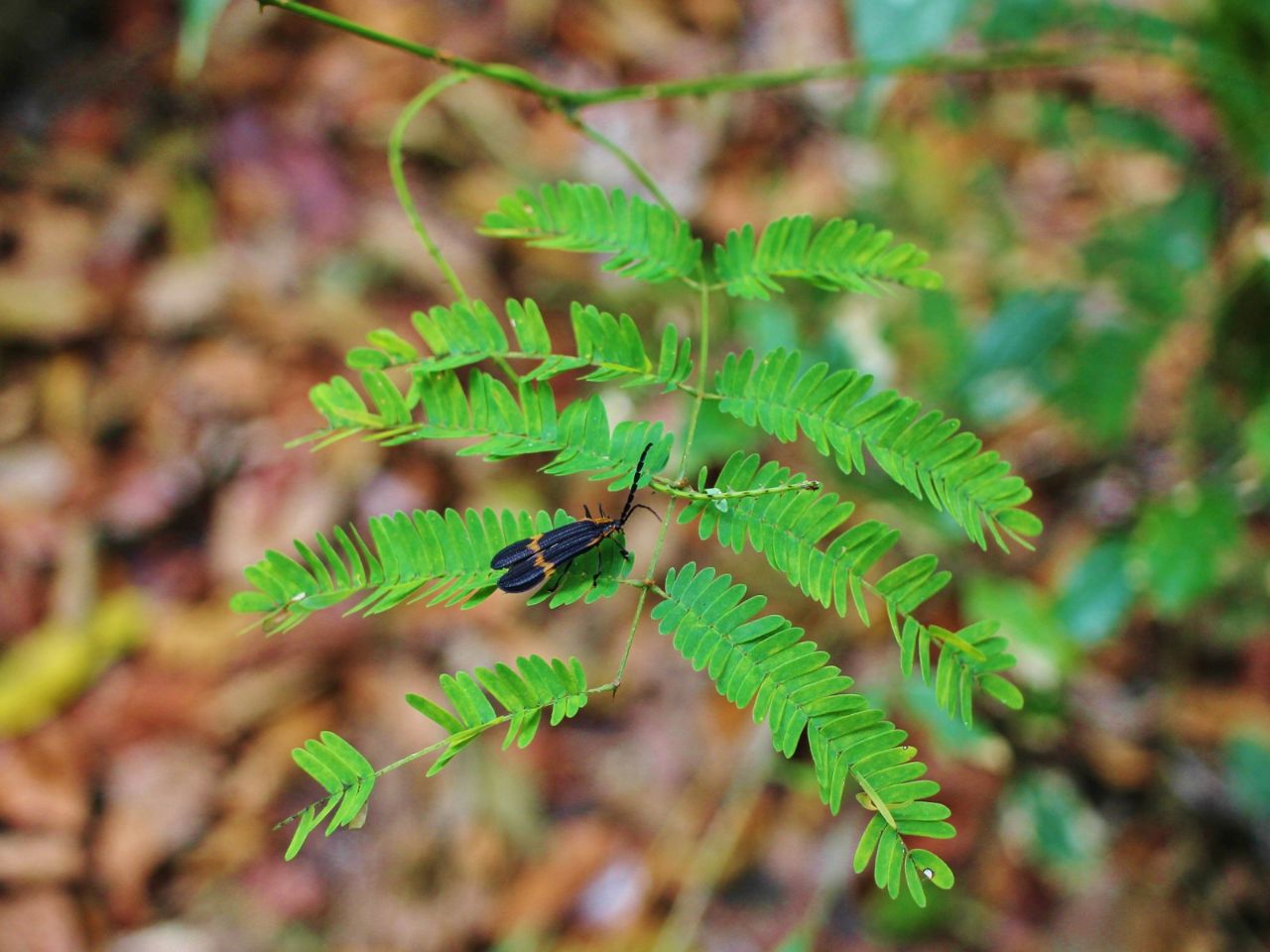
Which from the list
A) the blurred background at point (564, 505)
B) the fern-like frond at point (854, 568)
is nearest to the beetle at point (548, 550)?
the fern-like frond at point (854, 568)

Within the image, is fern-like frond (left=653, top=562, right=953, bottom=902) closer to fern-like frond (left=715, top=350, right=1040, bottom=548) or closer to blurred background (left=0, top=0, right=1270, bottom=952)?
fern-like frond (left=715, top=350, right=1040, bottom=548)

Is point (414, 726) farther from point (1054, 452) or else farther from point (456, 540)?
point (1054, 452)

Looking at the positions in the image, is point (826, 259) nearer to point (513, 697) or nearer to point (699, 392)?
point (699, 392)

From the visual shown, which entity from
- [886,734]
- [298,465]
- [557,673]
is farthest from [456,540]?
[298,465]

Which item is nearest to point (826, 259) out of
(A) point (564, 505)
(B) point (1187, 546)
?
(B) point (1187, 546)

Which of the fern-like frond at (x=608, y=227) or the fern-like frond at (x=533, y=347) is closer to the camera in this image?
the fern-like frond at (x=533, y=347)

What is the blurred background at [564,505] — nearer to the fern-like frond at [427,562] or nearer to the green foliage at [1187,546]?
the green foliage at [1187,546]

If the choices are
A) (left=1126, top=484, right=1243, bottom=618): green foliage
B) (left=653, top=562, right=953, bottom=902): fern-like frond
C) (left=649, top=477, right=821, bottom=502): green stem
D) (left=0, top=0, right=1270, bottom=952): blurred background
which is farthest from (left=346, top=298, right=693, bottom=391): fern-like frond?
(left=1126, top=484, right=1243, bottom=618): green foliage
